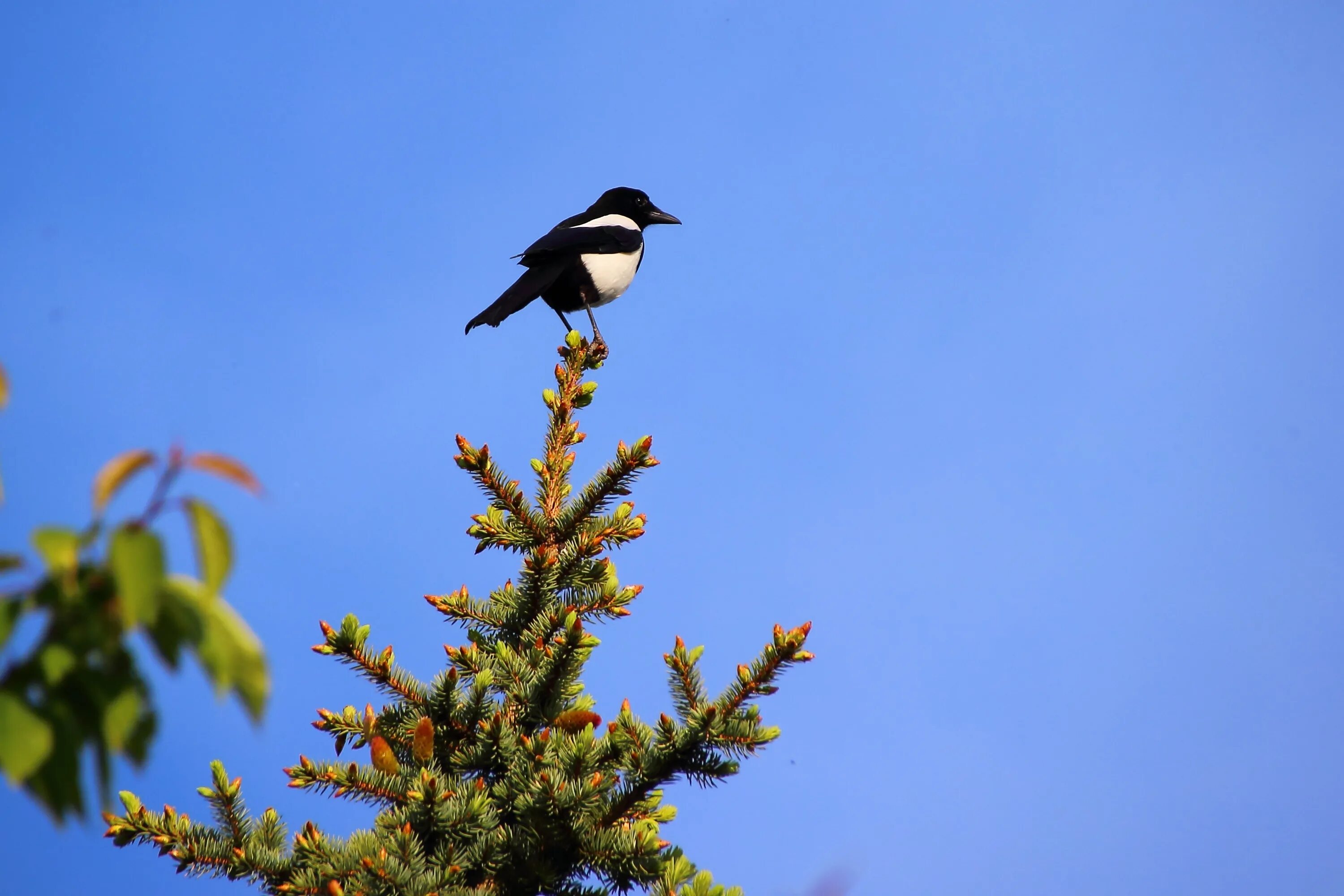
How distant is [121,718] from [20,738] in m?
0.08

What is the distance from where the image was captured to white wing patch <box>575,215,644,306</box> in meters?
6.45

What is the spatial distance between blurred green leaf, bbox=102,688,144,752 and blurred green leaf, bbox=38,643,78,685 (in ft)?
0.17

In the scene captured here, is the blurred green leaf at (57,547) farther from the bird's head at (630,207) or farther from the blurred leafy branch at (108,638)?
the bird's head at (630,207)

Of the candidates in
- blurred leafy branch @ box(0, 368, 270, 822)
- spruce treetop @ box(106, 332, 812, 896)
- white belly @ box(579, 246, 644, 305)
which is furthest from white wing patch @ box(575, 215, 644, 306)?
blurred leafy branch @ box(0, 368, 270, 822)

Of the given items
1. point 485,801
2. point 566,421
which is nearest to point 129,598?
point 485,801

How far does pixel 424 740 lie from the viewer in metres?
2.69

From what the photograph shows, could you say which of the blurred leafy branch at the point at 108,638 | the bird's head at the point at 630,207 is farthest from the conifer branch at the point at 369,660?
the bird's head at the point at 630,207

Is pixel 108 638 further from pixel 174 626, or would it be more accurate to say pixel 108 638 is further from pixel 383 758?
pixel 383 758

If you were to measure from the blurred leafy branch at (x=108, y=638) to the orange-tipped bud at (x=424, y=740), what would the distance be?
1.80 metres

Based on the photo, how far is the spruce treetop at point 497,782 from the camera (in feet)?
8.12

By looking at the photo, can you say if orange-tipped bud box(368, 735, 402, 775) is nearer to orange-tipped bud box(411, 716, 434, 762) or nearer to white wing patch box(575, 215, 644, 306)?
orange-tipped bud box(411, 716, 434, 762)

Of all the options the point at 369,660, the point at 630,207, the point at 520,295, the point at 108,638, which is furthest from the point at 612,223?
the point at 108,638

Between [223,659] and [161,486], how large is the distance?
153 millimetres

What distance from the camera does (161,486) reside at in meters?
0.90
